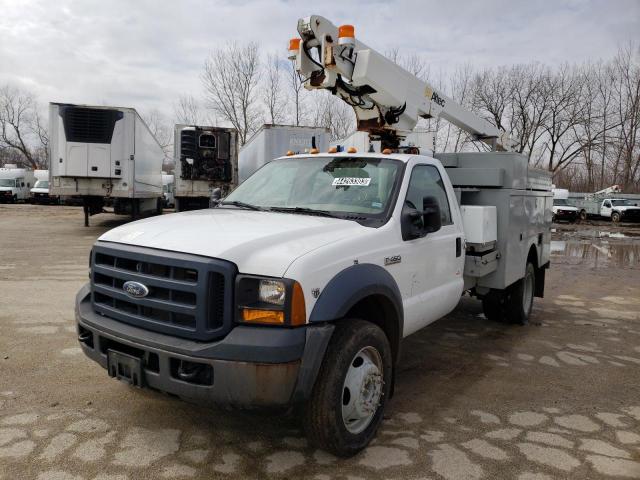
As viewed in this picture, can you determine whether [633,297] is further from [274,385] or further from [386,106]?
[274,385]

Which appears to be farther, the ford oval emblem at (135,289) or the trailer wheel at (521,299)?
the trailer wheel at (521,299)

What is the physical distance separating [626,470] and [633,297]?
258 inches

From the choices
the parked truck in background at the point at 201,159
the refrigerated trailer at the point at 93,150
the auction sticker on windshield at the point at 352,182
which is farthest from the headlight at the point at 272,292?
the parked truck in background at the point at 201,159

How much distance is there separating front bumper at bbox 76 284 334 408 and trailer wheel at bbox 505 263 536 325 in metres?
4.30

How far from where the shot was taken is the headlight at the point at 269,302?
2.79 m

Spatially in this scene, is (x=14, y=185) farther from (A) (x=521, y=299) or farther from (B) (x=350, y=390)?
(B) (x=350, y=390)

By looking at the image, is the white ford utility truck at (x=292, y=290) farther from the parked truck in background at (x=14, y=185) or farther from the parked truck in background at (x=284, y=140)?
the parked truck in background at (x=14, y=185)

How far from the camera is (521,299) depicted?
6.56 m

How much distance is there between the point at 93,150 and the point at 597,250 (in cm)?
1551

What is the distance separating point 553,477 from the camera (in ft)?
10.1

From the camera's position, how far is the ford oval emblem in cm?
304

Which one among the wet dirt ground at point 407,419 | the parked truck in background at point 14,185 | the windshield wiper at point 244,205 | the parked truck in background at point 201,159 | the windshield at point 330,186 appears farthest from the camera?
the parked truck in background at point 14,185

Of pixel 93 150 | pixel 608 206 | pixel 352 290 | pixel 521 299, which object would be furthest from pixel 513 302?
pixel 608 206

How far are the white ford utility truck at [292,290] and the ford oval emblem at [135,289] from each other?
16mm
